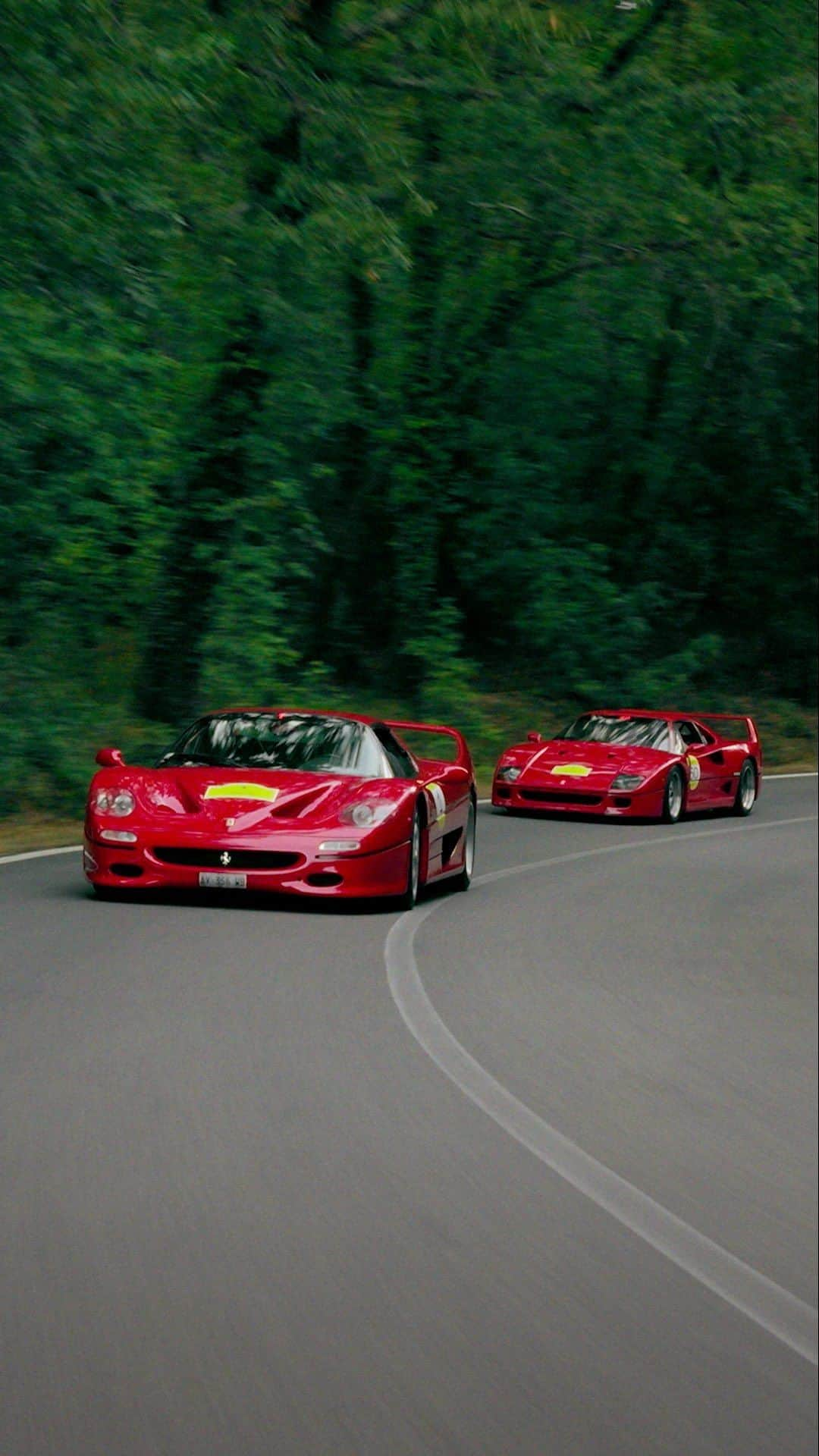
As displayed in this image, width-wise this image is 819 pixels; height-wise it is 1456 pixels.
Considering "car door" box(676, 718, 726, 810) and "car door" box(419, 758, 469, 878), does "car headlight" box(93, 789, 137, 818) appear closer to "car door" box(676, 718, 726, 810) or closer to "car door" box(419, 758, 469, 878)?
"car door" box(419, 758, 469, 878)

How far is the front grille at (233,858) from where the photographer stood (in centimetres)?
1195

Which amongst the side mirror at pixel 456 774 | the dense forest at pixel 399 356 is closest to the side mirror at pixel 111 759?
the side mirror at pixel 456 774

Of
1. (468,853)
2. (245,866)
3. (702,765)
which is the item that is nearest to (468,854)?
(468,853)

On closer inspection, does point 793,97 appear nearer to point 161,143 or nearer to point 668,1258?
point 161,143

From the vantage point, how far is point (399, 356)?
30969 mm

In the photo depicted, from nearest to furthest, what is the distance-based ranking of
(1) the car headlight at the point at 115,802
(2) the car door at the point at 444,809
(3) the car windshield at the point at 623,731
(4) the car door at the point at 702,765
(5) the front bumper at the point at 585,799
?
1. (1) the car headlight at the point at 115,802
2. (2) the car door at the point at 444,809
3. (5) the front bumper at the point at 585,799
4. (3) the car windshield at the point at 623,731
5. (4) the car door at the point at 702,765

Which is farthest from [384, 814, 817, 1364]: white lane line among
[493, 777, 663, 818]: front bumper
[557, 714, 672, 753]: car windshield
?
[557, 714, 672, 753]: car windshield

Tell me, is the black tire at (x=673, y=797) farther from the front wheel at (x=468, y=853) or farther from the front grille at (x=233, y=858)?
the front grille at (x=233, y=858)

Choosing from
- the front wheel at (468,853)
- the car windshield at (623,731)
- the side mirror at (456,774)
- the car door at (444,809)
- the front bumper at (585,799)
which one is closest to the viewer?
the car door at (444,809)

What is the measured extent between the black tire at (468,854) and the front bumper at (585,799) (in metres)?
5.95

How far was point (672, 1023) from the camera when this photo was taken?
321 inches

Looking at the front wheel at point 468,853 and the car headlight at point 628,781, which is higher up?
the front wheel at point 468,853

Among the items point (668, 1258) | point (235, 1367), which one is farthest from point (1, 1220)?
point (668, 1258)

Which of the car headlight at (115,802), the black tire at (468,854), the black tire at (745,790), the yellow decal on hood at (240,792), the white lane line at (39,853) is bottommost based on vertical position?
the black tire at (745,790)
